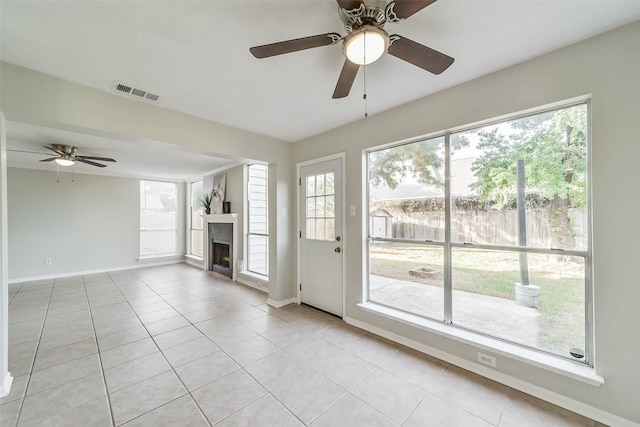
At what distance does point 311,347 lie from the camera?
8.36 feet

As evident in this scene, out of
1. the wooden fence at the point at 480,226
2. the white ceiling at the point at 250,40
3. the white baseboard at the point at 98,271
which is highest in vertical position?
the white ceiling at the point at 250,40

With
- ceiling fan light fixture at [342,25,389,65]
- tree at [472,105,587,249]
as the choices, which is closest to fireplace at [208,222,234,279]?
ceiling fan light fixture at [342,25,389,65]

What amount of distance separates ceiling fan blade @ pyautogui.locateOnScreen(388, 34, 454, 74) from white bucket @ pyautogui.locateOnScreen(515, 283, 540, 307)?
1854 millimetres

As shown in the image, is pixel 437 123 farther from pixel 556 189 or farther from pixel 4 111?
pixel 4 111

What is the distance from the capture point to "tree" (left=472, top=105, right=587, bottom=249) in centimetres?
179

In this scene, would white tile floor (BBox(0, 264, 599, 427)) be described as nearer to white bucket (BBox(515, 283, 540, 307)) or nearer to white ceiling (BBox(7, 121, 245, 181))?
white bucket (BBox(515, 283, 540, 307))

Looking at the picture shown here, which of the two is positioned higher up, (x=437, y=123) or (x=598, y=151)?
(x=437, y=123)

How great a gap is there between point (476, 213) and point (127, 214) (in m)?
7.70

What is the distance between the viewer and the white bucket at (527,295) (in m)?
1.97

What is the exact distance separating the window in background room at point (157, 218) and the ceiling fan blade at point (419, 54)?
24.5 ft

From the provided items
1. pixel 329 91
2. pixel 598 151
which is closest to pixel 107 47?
pixel 329 91

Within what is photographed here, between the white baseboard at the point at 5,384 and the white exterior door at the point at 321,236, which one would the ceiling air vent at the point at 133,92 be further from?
the white baseboard at the point at 5,384

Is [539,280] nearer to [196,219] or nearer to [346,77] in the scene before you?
[346,77]

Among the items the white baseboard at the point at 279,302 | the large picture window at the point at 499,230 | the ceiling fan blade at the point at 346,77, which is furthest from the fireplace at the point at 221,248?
the ceiling fan blade at the point at 346,77
